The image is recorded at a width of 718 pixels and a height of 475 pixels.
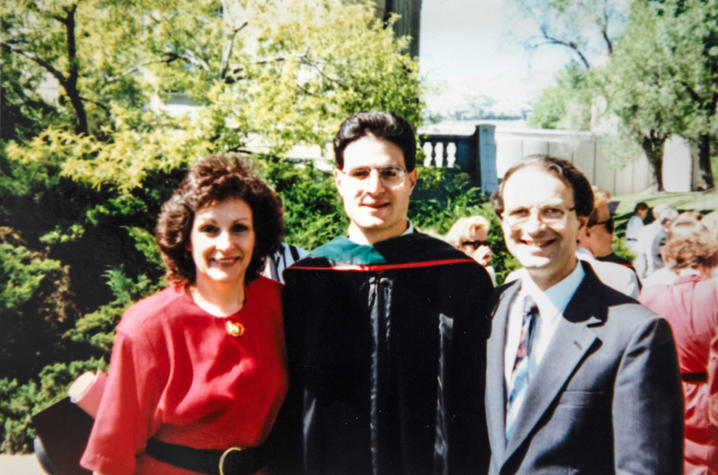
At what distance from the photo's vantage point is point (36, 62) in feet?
17.8

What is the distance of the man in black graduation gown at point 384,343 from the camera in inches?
73.9

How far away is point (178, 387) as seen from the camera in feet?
5.60

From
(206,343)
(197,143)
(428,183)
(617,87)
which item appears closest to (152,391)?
(206,343)

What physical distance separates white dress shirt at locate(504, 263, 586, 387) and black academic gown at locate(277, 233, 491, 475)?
0.14 metres

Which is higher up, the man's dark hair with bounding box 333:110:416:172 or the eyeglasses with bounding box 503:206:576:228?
the man's dark hair with bounding box 333:110:416:172

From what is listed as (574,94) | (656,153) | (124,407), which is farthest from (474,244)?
(574,94)

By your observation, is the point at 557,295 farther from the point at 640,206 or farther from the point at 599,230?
the point at 640,206

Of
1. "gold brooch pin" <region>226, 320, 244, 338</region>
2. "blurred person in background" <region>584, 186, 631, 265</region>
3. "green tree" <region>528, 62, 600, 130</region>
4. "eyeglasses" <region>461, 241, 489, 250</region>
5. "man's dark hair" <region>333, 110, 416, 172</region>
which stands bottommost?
"gold brooch pin" <region>226, 320, 244, 338</region>

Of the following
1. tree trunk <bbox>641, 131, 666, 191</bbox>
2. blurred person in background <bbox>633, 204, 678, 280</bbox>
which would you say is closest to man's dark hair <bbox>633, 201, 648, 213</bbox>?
blurred person in background <bbox>633, 204, 678, 280</bbox>

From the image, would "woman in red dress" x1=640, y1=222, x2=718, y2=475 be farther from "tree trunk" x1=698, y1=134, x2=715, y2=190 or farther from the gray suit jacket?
"tree trunk" x1=698, y1=134, x2=715, y2=190

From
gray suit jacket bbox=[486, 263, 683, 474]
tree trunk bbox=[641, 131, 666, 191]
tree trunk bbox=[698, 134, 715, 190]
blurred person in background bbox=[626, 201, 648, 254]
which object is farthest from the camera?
tree trunk bbox=[641, 131, 666, 191]

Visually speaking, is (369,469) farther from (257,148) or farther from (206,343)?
(257,148)

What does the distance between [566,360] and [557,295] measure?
230 millimetres

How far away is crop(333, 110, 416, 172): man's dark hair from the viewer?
1.98 m
